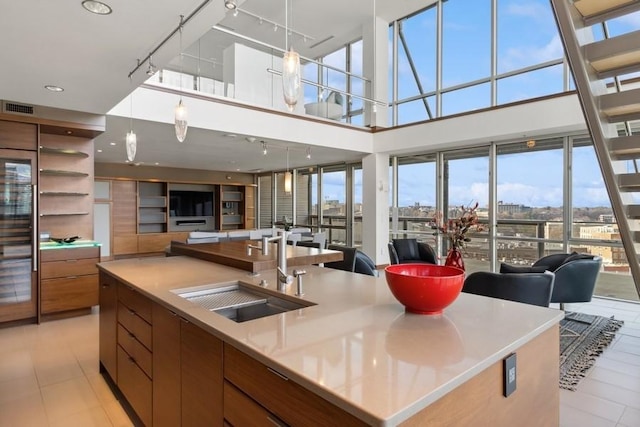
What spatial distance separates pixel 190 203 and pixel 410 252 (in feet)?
24.5

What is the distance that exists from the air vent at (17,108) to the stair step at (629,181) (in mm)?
5664

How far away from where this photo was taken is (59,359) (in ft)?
10.8

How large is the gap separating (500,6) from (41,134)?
7384 millimetres

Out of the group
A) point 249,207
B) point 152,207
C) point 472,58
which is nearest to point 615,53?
point 472,58

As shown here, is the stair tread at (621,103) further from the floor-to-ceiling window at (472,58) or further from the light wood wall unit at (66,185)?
the light wood wall unit at (66,185)

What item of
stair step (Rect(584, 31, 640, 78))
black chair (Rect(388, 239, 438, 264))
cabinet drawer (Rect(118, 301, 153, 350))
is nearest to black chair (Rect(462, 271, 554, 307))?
stair step (Rect(584, 31, 640, 78))

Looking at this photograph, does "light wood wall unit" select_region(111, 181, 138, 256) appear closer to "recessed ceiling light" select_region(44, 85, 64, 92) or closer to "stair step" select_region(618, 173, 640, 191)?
"recessed ceiling light" select_region(44, 85, 64, 92)

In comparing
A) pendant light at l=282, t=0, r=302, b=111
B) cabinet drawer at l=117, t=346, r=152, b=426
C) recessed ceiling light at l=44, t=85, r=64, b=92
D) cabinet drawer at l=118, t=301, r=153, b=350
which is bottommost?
cabinet drawer at l=117, t=346, r=152, b=426

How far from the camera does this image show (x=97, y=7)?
2.01 metres

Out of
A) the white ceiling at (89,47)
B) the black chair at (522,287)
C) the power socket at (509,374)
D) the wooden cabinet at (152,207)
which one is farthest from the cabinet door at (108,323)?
the wooden cabinet at (152,207)

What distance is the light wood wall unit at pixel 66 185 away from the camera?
4664 millimetres

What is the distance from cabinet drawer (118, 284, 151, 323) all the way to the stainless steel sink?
0.23m

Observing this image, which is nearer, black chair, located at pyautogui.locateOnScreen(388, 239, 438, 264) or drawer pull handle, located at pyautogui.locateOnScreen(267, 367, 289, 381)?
drawer pull handle, located at pyautogui.locateOnScreen(267, 367, 289, 381)

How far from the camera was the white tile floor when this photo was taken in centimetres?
239
